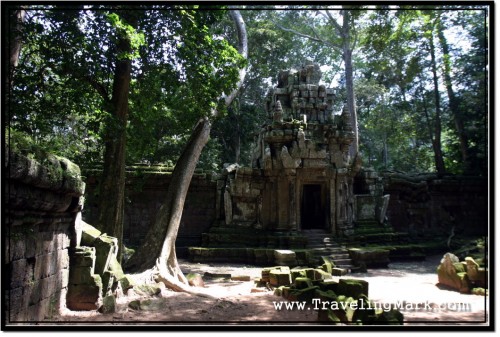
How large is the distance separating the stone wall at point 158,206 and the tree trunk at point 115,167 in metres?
5.40

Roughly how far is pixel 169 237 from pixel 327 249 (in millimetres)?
5278

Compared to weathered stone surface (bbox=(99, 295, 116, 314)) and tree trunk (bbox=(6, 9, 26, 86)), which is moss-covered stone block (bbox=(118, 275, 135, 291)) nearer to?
weathered stone surface (bbox=(99, 295, 116, 314))

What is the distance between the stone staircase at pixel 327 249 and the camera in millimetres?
11656

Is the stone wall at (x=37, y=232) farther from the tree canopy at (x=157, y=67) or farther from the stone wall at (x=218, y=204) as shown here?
the stone wall at (x=218, y=204)

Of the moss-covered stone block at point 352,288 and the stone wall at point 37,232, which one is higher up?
the stone wall at point 37,232

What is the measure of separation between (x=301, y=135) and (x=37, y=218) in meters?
9.90

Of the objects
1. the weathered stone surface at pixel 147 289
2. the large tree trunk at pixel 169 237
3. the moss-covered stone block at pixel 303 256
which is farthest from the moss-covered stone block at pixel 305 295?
the moss-covered stone block at pixel 303 256

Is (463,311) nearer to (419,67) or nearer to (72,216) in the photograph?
(72,216)

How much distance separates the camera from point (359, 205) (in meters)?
14.4

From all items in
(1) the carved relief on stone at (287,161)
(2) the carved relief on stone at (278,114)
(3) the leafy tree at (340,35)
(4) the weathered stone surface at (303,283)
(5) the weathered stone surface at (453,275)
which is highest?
(3) the leafy tree at (340,35)

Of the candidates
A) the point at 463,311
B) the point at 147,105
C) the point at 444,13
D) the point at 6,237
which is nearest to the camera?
the point at 6,237

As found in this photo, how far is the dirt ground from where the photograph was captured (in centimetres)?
425

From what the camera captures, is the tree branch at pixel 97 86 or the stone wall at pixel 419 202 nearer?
the tree branch at pixel 97 86

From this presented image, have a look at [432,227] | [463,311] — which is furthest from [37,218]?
[432,227]
